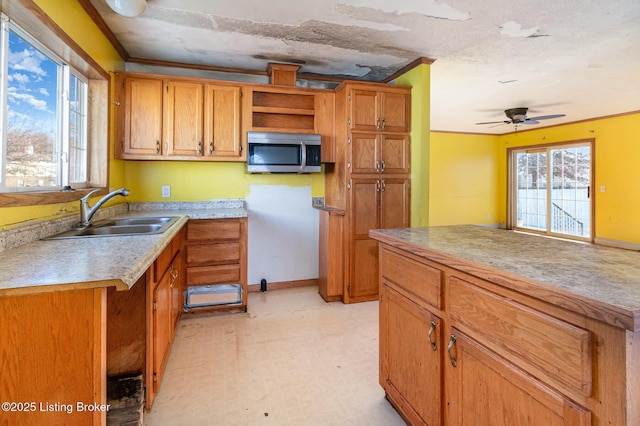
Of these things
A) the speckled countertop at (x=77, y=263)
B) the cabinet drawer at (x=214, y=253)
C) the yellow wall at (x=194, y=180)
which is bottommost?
the cabinet drawer at (x=214, y=253)

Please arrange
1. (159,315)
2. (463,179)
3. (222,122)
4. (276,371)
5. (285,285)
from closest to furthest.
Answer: (159,315)
(276,371)
(222,122)
(285,285)
(463,179)

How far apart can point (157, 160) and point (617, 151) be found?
731cm

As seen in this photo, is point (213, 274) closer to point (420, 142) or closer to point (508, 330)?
point (420, 142)

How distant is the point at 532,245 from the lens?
53.0 inches

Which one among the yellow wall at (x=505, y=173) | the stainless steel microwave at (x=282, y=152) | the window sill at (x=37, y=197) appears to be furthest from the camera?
the yellow wall at (x=505, y=173)

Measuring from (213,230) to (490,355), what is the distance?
2.39 meters

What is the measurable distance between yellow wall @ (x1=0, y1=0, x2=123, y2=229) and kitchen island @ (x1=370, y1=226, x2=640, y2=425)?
1750 mm

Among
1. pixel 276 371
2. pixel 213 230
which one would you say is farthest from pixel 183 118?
pixel 276 371

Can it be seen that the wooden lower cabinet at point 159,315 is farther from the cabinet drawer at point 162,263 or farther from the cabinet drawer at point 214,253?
the cabinet drawer at point 214,253

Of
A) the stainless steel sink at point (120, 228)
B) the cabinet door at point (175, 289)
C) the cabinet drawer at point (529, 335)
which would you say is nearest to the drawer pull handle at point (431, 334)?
the cabinet drawer at point (529, 335)

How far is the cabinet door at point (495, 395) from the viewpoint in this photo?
821 millimetres

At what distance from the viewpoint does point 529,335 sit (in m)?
0.88

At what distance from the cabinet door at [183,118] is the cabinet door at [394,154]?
5.83 feet

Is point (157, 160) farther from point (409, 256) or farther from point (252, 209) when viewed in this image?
point (409, 256)
